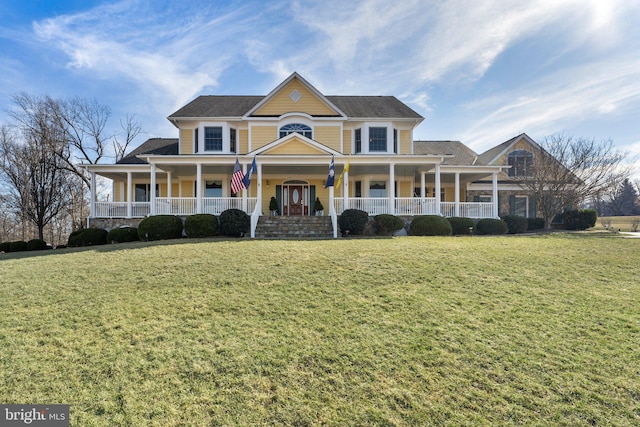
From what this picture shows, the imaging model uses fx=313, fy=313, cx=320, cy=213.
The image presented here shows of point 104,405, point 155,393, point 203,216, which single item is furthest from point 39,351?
point 203,216

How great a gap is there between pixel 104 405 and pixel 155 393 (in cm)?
48

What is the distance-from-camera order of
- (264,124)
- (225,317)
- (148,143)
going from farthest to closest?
(148,143) → (264,124) → (225,317)

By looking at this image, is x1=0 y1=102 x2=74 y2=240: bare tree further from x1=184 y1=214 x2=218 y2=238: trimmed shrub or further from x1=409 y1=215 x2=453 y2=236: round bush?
x1=409 y1=215 x2=453 y2=236: round bush

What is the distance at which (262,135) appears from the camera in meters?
19.2

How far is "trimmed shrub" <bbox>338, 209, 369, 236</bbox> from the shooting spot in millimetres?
14703

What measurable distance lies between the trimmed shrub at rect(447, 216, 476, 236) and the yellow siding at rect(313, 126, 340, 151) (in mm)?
7945

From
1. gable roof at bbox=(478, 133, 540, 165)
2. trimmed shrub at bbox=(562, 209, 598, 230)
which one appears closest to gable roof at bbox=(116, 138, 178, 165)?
gable roof at bbox=(478, 133, 540, 165)

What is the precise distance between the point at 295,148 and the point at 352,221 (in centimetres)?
502

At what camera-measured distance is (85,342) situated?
439 cm

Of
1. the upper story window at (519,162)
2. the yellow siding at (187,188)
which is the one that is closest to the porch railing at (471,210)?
the upper story window at (519,162)

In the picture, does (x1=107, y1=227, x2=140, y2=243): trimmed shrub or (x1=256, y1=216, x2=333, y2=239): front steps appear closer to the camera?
(x1=256, y1=216, x2=333, y2=239): front steps

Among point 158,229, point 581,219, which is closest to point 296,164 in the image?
point 158,229

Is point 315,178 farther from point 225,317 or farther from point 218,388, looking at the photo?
point 218,388

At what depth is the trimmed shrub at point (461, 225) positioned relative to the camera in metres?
16.0
